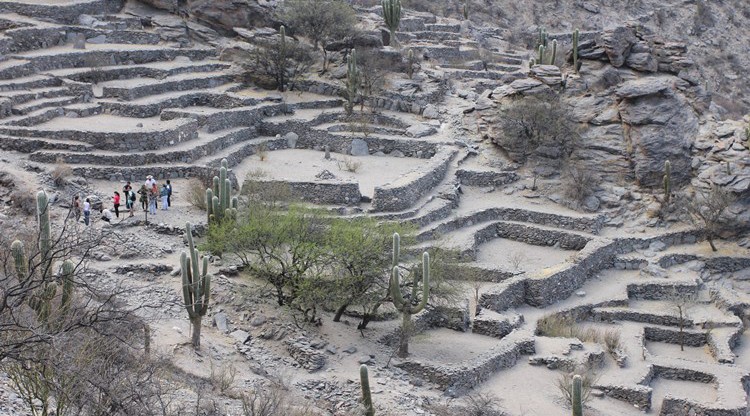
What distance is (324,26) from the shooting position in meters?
47.8

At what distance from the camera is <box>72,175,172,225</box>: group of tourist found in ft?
99.1

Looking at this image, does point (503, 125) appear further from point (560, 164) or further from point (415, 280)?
point (415, 280)

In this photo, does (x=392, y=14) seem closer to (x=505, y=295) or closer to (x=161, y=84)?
(x=161, y=84)

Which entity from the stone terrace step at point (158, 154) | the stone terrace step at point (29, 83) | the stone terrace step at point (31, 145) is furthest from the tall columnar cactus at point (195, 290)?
the stone terrace step at point (29, 83)

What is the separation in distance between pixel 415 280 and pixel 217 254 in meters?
5.78

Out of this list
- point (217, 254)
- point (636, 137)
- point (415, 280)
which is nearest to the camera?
point (415, 280)

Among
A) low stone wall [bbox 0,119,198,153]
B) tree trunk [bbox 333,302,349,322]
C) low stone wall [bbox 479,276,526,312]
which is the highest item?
low stone wall [bbox 0,119,198,153]

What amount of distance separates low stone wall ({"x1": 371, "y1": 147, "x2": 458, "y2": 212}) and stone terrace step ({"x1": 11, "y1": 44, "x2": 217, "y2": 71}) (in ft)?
46.1

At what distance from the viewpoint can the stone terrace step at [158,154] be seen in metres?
34.3

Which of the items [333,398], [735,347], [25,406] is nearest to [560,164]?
[735,347]

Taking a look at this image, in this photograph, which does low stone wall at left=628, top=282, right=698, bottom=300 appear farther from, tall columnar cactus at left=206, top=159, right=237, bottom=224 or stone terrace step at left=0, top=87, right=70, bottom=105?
stone terrace step at left=0, top=87, right=70, bottom=105

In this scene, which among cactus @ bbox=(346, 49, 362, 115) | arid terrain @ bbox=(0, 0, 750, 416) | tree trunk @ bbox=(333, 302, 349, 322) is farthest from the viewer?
cactus @ bbox=(346, 49, 362, 115)

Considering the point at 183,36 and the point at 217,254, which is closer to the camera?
the point at 217,254

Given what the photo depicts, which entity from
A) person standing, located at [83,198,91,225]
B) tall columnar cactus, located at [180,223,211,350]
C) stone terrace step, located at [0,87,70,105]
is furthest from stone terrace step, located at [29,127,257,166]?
tall columnar cactus, located at [180,223,211,350]
